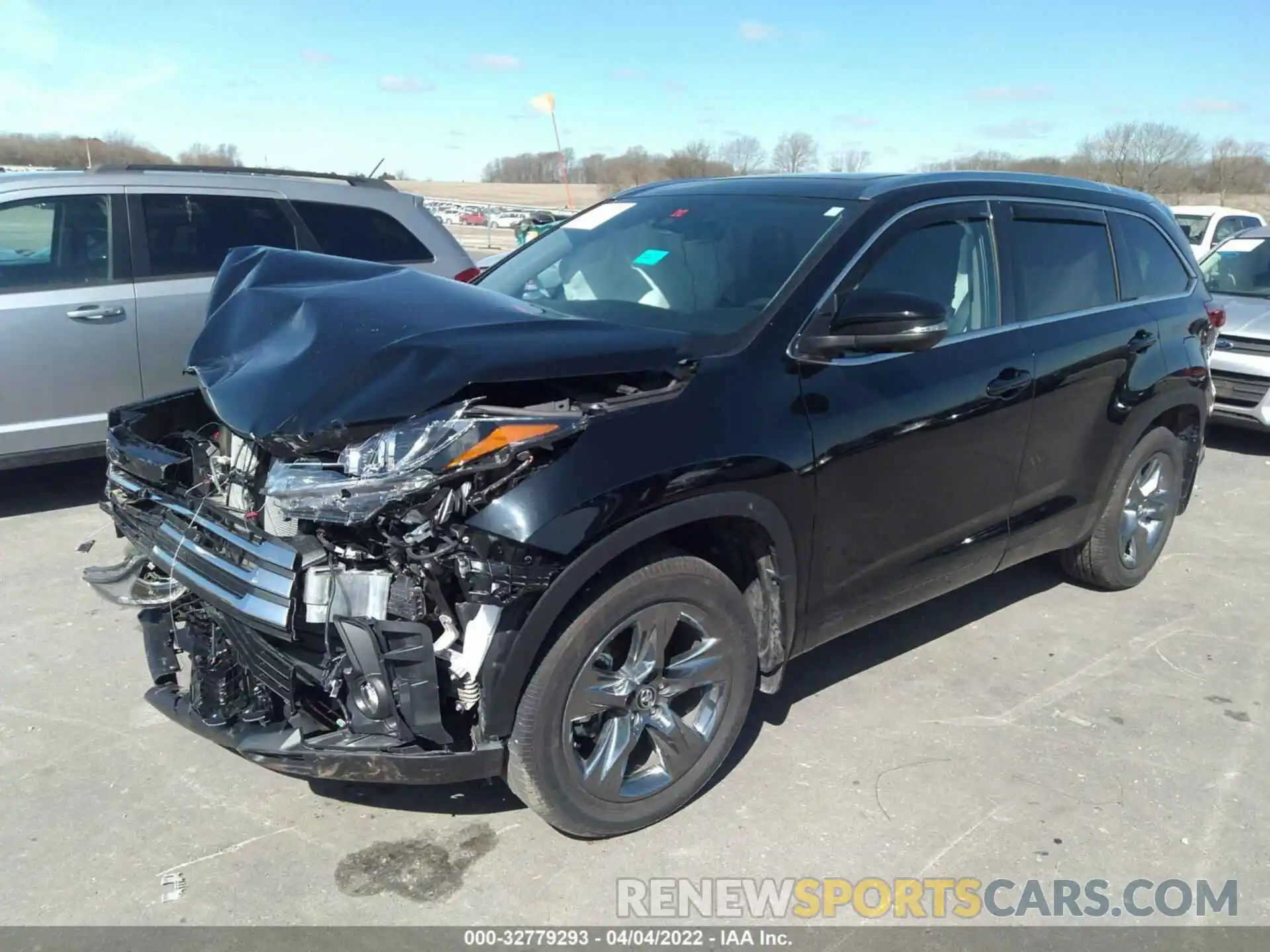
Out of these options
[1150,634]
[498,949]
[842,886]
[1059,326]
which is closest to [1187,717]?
[1150,634]

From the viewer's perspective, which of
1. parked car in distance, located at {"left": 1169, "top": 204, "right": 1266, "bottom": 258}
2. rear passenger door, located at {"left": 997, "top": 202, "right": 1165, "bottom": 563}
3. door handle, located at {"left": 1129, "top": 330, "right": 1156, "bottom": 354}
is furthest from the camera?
parked car in distance, located at {"left": 1169, "top": 204, "right": 1266, "bottom": 258}

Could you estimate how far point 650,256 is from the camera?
3768mm

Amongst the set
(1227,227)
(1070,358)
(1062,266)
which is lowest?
(1070,358)

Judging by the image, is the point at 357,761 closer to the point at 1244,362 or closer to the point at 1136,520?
the point at 1136,520

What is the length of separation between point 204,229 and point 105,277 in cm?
65

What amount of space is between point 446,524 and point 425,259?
4.53m

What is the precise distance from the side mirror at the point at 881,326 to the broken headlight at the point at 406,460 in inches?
39.5

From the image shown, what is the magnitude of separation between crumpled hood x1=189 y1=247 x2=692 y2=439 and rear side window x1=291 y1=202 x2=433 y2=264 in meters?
3.06

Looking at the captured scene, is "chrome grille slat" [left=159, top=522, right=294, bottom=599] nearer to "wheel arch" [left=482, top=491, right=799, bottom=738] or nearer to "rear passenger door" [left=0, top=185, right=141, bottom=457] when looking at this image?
"wheel arch" [left=482, top=491, right=799, bottom=738]

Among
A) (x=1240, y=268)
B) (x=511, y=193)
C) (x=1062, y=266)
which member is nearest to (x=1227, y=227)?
(x=1240, y=268)

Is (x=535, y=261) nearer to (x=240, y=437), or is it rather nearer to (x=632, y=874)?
(x=240, y=437)

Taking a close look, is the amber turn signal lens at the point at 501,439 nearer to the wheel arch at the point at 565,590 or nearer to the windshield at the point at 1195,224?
the wheel arch at the point at 565,590

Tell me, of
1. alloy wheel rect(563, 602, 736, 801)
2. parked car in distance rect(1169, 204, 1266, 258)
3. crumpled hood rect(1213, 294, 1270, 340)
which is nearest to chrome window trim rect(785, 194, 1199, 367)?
alloy wheel rect(563, 602, 736, 801)

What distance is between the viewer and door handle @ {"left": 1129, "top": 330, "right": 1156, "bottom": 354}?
14.6 feet
